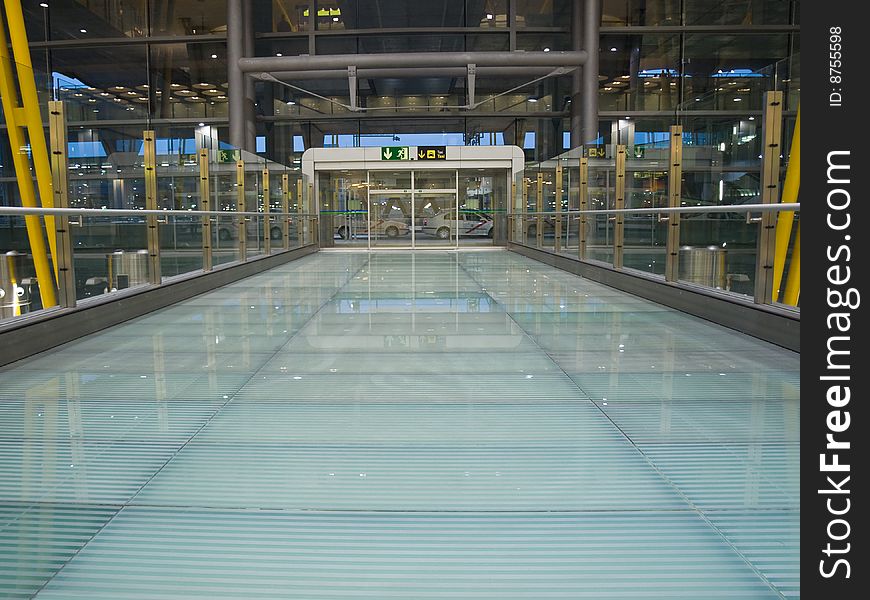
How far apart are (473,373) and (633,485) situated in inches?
75.5

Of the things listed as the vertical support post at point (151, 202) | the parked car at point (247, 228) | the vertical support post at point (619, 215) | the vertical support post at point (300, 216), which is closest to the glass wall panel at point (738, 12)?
the vertical support post at point (300, 216)

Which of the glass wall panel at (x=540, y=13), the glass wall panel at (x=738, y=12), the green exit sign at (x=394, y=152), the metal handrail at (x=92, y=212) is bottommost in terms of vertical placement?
the metal handrail at (x=92, y=212)

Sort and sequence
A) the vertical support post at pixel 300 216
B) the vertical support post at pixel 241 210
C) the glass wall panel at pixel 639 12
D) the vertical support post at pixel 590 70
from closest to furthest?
the vertical support post at pixel 241 210
the vertical support post at pixel 300 216
the vertical support post at pixel 590 70
the glass wall panel at pixel 639 12

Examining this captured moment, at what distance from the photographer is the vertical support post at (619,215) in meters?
9.62

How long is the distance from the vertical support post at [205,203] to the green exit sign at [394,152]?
13.2 meters

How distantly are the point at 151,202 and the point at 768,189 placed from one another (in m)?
5.80

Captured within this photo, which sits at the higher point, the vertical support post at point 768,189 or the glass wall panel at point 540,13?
the glass wall panel at point 540,13

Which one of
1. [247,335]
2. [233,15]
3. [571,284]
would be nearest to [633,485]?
[247,335]

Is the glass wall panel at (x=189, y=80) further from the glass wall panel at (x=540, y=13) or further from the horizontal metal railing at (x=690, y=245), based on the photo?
the horizontal metal railing at (x=690, y=245)

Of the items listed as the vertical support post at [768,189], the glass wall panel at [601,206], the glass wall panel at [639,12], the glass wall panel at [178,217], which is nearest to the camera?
the vertical support post at [768,189]

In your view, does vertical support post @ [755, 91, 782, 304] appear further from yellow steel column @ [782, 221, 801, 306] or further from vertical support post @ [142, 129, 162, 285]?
vertical support post @ [142, 129, 162, 285]

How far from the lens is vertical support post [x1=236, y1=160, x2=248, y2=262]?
11.7 m
